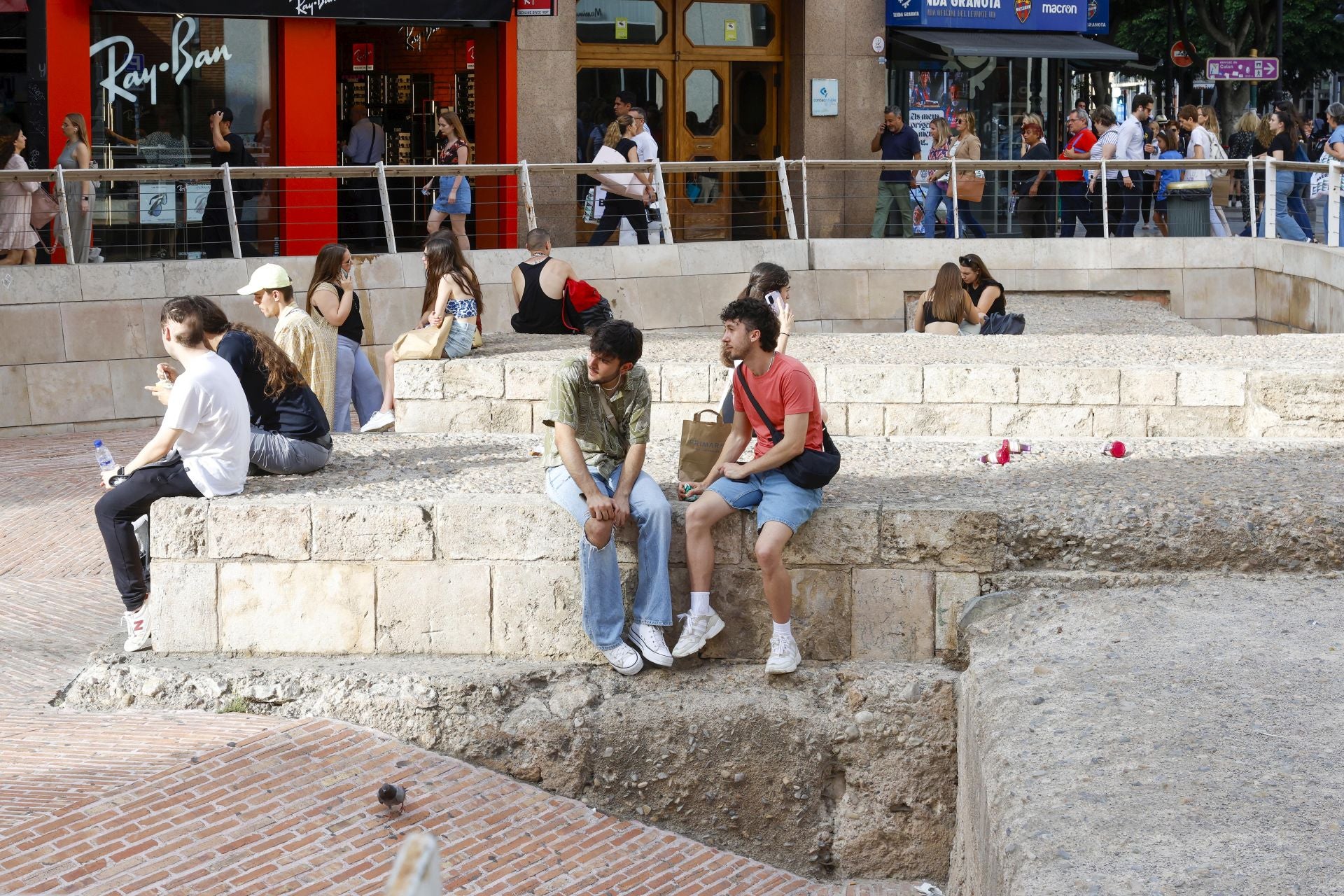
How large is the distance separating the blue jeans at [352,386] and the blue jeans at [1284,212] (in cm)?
1089

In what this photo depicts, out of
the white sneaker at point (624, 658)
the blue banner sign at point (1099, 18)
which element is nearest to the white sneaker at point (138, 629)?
the white sneaker at point (624, 658)

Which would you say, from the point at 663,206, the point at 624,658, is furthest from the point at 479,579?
the point at 663,206

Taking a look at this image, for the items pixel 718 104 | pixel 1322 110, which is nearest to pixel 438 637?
pixel 718 104

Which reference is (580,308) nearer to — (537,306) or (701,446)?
(537,306)

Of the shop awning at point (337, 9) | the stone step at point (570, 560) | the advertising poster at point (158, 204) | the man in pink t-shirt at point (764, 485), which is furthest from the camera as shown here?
the shop awning at point (337, 9)

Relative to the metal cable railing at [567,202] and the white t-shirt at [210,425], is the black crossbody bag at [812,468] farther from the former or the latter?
the metal cable railing at [567,202]

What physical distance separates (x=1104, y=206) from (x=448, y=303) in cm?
983

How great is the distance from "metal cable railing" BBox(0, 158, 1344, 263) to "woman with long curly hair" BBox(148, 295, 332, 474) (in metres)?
6.71

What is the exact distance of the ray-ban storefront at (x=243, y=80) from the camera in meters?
16.7

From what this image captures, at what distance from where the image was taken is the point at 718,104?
21984 mm

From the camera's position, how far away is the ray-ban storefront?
1666cm

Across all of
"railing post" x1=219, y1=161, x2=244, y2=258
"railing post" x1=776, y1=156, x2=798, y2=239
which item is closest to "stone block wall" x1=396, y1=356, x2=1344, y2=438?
"railing post" x1=219, y1=161, x2=244, y2=258

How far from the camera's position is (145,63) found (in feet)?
57.1

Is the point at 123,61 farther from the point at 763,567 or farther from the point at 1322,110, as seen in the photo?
the point at 1322,110
